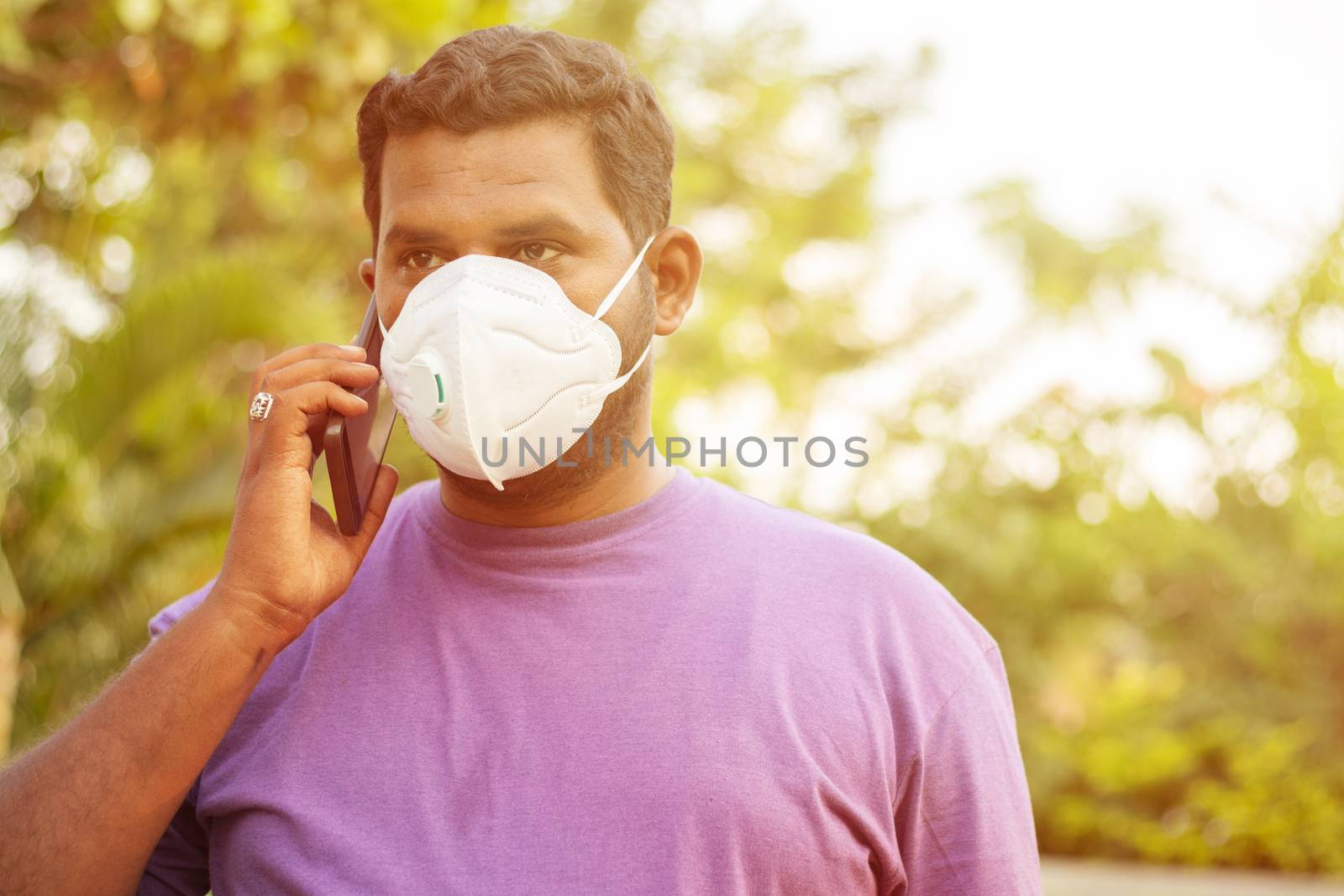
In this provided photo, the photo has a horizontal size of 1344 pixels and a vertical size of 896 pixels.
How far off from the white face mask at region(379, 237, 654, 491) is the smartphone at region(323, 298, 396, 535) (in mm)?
105

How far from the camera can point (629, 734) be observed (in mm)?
1758

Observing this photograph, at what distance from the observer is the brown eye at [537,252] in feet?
6.51

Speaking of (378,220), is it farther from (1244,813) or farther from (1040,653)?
(1040,653)

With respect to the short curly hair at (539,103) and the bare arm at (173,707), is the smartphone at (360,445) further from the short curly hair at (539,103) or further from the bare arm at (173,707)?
the short curly hair at (539,103)

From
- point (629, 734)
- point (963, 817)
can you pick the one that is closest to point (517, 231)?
point (629, 734)

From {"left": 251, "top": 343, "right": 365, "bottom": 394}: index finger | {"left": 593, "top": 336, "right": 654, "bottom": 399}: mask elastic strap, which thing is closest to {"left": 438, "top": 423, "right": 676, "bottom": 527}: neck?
{"left": 593, "top": 336, "right": 654, "bottom": 399}: mask elastic strap

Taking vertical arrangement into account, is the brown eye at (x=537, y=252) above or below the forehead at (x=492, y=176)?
below

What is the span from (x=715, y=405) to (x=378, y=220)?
11091mm

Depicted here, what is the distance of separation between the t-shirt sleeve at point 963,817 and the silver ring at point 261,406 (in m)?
1.14

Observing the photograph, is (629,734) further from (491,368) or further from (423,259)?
(423,259)

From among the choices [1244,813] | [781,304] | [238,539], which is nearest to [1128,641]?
[1244,813]

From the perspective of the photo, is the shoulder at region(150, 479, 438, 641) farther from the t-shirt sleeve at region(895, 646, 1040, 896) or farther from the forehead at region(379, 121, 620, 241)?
the t-shirt sleeve at region(895, 646, 1040, 896)

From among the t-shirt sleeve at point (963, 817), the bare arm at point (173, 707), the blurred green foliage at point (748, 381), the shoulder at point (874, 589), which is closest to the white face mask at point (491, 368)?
the bare arm at point (173, 707)

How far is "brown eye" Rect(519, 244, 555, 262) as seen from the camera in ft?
6.51
